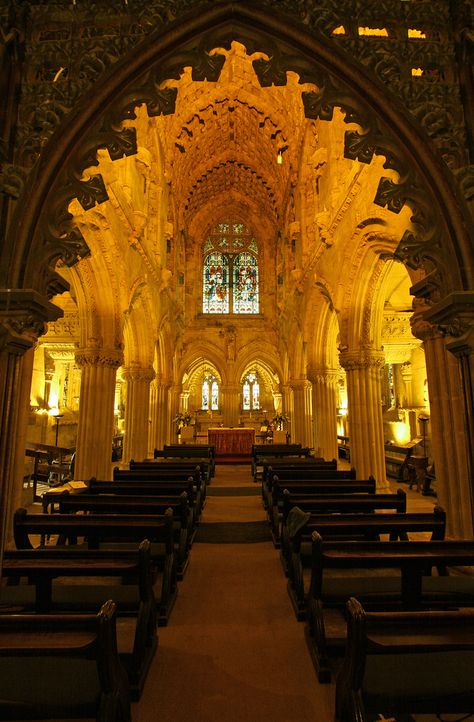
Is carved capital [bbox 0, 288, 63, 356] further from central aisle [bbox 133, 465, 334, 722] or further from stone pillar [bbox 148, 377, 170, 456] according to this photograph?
stone pillar [bbox 148, 377, 170, 456]

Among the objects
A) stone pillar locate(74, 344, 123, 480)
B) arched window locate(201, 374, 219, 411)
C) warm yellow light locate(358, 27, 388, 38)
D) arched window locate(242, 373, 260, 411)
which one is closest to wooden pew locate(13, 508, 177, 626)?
warm yellow light locate(358, 27, 388, 38)

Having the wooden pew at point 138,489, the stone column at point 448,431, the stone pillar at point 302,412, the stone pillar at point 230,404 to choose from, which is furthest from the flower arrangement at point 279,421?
the stone column at point 448,431

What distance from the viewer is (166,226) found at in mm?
17328

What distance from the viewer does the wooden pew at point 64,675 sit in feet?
6.28

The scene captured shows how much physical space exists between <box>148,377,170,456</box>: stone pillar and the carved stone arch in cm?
1403

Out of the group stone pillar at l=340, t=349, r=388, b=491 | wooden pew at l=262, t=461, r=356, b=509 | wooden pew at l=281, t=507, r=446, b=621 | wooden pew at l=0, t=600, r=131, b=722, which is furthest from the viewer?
stone pillar at l=340, t=349, r=388, b=491

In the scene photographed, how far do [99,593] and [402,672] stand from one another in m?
2.12

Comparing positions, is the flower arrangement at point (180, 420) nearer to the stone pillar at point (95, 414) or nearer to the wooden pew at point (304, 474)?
the stone pillar at point (95, 414)

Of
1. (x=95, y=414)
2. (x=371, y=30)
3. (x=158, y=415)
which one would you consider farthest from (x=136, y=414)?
(x=371, y=30)

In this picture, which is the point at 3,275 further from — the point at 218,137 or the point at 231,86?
the point at 218,137

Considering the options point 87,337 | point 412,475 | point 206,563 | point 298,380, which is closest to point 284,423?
point 298,380

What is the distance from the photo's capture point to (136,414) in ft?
45.9

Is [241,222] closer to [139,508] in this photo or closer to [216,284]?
[216,284]

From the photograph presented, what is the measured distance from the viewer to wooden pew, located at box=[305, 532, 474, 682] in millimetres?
2904
